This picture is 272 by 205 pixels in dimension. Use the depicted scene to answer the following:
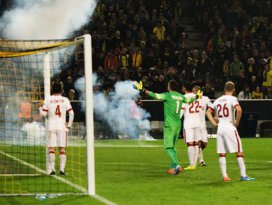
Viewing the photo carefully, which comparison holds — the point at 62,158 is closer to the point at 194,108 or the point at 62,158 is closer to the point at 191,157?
the point at 191,157

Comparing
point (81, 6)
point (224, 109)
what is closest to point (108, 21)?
point (81, 6)

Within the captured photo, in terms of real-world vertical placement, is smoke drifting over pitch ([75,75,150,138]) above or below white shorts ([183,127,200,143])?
above

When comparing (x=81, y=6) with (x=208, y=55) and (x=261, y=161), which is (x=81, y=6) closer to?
(x=208, y=55)

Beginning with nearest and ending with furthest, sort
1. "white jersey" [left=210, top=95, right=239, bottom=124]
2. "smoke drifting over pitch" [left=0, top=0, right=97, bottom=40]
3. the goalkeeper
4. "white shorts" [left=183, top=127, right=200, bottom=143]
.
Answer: "white jersey" [left=210, top=95, right=239, bottom=124]
the goalkeeper
"white shorts" [left=183, top=127, right=200, bottom=143]
"smoke drifting over pitch" [left=0, top=0, right=97, bottom=40]

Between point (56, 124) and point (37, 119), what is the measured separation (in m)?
5.55

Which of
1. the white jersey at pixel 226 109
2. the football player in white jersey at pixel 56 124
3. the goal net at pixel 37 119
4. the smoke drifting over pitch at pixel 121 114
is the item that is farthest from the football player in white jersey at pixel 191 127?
the smoke drifting over pitch at pixel 121 114

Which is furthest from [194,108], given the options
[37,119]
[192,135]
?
[37,119]

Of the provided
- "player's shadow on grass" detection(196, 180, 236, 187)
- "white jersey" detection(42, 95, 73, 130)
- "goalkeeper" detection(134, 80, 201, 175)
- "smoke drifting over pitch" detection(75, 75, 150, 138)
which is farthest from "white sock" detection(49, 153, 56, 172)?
"smoke drifting over pitch" detection(75, 75, 150, 138)

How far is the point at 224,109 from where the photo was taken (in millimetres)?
15062

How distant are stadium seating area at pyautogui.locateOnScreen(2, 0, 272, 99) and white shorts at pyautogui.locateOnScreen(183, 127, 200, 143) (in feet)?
43.8

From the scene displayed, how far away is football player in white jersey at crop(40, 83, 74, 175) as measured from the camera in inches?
654

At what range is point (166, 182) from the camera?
15.1m

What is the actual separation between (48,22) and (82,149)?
7460 mm

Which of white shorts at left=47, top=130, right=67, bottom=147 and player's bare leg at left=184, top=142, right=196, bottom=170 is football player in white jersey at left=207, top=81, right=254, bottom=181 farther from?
white shorts at left=47, top=130, right=67, bottom=147
